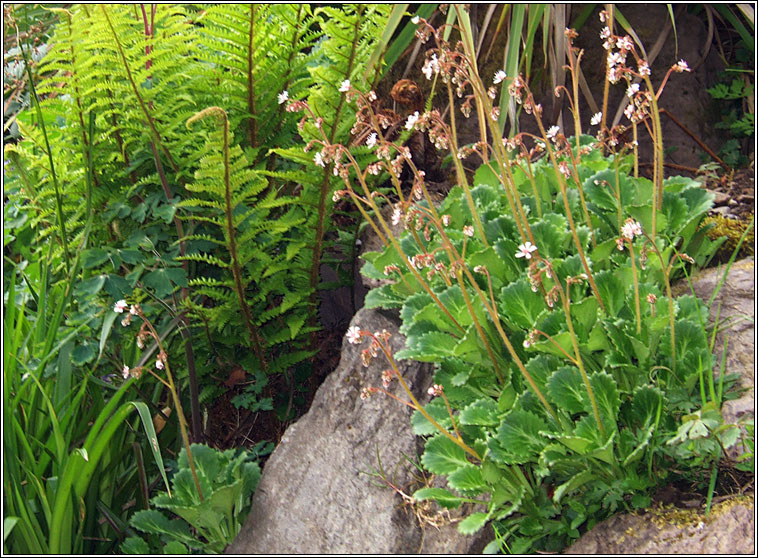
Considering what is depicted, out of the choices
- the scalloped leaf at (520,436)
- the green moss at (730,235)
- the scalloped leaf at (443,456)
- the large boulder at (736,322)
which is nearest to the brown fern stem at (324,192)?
the scalloped leaf at (443,456)

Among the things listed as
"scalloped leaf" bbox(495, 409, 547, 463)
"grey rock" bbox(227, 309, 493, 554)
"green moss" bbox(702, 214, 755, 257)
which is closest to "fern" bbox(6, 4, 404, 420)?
"grey rock" bbox(227, 309, 493, 554)

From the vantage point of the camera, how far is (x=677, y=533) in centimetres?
158

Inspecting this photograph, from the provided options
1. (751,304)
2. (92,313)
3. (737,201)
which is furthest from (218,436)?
(737,201)

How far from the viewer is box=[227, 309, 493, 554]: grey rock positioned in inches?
72.9

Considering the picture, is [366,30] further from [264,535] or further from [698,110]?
[698,110]

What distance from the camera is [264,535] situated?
1923 mm

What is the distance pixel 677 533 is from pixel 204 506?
3.98 feet

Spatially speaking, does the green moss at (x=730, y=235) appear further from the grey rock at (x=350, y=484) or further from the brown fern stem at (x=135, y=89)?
the brown fern stem at (x=135, y=89)

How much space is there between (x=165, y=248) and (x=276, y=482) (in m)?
0.90

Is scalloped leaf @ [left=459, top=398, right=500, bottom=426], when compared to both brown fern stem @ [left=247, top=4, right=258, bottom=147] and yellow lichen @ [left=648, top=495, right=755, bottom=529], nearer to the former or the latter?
yellow lichen @ [left=648, top=495, right=755, bottom=529]

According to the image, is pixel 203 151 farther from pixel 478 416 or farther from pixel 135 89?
pixel 478 416

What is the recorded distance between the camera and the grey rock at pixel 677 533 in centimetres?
154

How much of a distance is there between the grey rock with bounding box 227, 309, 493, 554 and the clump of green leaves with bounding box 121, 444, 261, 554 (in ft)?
0.17

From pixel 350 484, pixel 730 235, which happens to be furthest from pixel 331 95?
pixel 730 235
